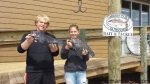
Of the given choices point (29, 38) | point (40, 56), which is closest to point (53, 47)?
point (40, 56)

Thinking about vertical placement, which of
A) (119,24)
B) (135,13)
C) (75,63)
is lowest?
(75,63)

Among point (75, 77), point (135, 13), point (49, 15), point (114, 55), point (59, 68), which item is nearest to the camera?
point (75, 77)

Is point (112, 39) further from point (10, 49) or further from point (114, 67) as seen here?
point (10, 49)

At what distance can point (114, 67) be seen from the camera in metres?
6.69

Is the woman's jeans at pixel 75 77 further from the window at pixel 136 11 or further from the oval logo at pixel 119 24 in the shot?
the window at pixel 136 11

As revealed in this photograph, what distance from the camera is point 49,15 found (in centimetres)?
1205

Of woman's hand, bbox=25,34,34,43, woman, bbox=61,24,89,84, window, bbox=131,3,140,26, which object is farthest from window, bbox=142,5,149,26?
woman's hand, bbox=25,34,34,43

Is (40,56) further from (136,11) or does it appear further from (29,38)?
(136,11)

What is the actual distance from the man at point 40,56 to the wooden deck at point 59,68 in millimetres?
963

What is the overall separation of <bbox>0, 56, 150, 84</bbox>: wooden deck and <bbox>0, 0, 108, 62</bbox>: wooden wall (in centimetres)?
55

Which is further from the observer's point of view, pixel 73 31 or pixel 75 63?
pixel 75 63

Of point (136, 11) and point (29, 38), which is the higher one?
point (136, 11)

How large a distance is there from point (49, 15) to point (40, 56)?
6.68m

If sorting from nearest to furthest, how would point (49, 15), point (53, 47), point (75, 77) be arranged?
1. point (53, 47)
2. point (75, 77)
3. point (49, 15)
